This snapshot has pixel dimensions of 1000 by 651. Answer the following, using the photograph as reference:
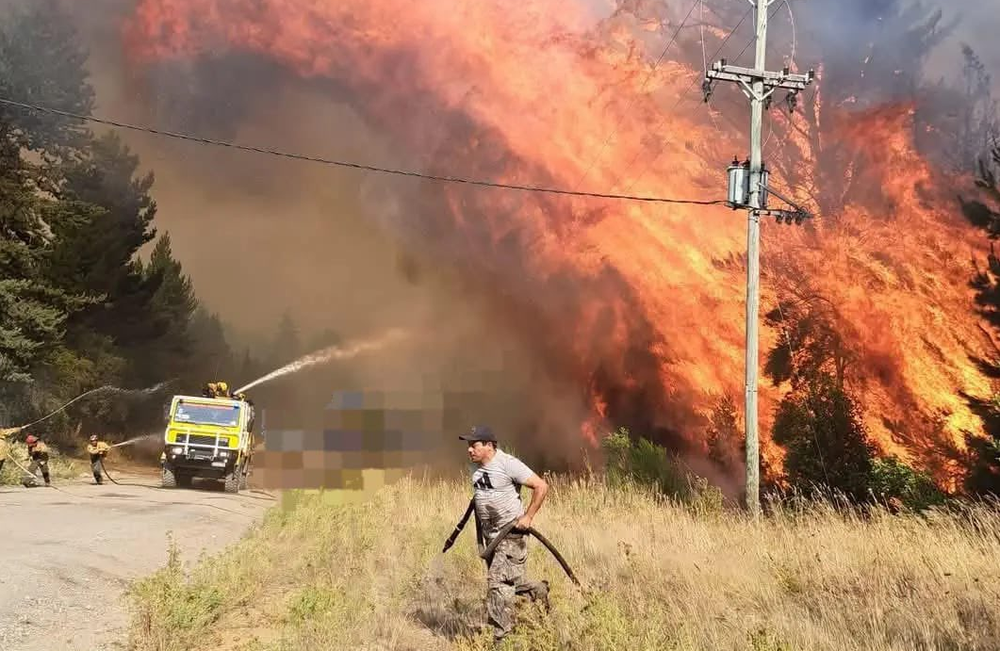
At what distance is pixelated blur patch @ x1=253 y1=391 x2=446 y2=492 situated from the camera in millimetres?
18812

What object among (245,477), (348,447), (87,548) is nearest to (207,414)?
(245,477)

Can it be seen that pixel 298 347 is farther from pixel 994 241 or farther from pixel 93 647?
pixel 93 647

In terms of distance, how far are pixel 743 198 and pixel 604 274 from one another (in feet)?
40.5

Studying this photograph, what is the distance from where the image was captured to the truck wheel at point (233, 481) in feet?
70.8

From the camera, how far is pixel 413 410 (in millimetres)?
26734

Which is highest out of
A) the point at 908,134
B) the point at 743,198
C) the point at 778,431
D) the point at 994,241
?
the point at 908,134

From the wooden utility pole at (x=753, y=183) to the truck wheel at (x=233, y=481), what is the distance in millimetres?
14082

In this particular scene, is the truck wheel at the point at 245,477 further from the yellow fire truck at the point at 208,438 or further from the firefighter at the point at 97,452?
the firefighter at the point at 97,452

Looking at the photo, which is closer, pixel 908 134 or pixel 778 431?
pixel 778 431

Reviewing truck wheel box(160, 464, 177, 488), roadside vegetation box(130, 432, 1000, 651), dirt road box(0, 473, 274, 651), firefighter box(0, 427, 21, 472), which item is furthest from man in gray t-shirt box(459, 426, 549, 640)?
truck wheel box(160, 464, 177, 488)

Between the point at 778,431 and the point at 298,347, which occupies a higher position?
the point at 298,347

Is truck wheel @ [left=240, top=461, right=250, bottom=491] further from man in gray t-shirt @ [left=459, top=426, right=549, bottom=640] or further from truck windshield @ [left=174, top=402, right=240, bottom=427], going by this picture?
man in gray t-shirt @ [left=459, top=426, right=549, bottom=640]

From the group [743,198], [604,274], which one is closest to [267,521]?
[743,198]

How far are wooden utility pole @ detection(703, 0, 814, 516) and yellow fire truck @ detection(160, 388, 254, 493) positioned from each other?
14030 millimetres
